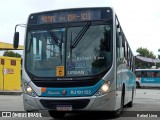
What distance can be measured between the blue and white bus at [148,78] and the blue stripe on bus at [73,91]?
4050 centimetres

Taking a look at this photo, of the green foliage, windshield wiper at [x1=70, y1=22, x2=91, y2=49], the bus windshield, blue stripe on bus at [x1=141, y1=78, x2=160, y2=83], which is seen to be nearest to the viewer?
the bus windshield

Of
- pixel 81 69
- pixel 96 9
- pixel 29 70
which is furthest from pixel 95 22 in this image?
pixel 29 70

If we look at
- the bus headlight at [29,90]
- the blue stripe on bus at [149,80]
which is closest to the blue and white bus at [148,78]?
the blue stripe on bus at [149,80]

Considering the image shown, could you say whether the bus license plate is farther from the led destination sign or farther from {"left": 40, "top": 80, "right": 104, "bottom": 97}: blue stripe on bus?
the led destination sign

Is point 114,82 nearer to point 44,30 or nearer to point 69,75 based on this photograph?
point 69,75

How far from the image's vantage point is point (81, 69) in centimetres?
1009

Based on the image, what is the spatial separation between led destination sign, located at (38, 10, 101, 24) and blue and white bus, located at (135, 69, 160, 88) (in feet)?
131

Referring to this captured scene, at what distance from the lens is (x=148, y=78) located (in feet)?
163

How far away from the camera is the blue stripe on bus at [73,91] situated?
32.4 feet

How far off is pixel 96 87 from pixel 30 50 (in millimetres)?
2165

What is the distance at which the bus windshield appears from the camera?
10.1 m

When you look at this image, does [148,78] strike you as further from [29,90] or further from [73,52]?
[29,90]

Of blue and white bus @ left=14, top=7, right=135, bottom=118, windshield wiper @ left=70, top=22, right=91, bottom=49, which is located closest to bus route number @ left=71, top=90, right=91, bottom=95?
blue and white bus @ left=14, top=7, right=135, bottom=118

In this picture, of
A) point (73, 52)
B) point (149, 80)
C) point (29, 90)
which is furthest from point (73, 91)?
point (149, 80)
